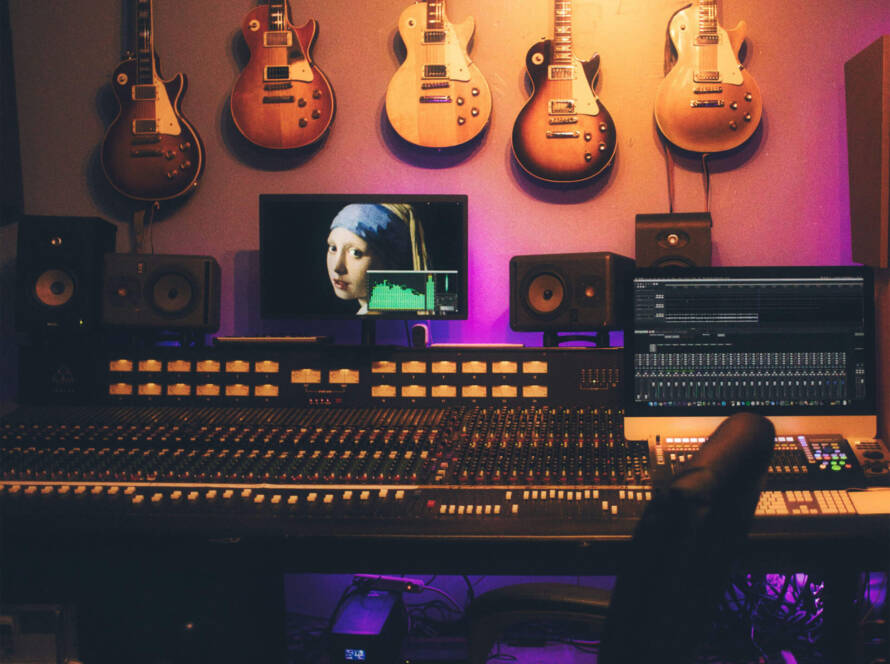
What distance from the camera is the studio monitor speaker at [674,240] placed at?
1843mm

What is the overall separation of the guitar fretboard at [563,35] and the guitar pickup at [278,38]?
2.94ft

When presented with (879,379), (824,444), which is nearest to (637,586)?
(824,444)

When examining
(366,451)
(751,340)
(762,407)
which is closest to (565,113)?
(751,340)

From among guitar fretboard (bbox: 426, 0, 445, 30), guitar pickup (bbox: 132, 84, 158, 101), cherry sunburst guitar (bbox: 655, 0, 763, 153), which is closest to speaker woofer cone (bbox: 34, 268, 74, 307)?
guitar pickup (bbox: 132, 84, 158, 101)

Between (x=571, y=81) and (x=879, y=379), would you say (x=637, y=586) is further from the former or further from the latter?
(x=571, y=81)

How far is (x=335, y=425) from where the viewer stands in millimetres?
1616

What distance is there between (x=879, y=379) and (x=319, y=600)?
187 centimetres

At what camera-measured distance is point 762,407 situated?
1547 millimetres

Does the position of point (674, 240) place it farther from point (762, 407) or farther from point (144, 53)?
point (144, 53)

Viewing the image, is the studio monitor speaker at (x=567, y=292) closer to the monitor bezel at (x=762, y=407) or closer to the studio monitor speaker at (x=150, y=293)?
the monitor bezel at (x=762, y=407)

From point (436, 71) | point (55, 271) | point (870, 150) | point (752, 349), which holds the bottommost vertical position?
point (752, 349)

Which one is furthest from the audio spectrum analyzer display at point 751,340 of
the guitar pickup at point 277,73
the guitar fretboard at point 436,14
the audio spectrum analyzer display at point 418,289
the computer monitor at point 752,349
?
the guitar pickup at point 277,73

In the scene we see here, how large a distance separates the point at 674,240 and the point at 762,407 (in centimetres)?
57

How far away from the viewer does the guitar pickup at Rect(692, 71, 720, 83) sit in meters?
2.00
